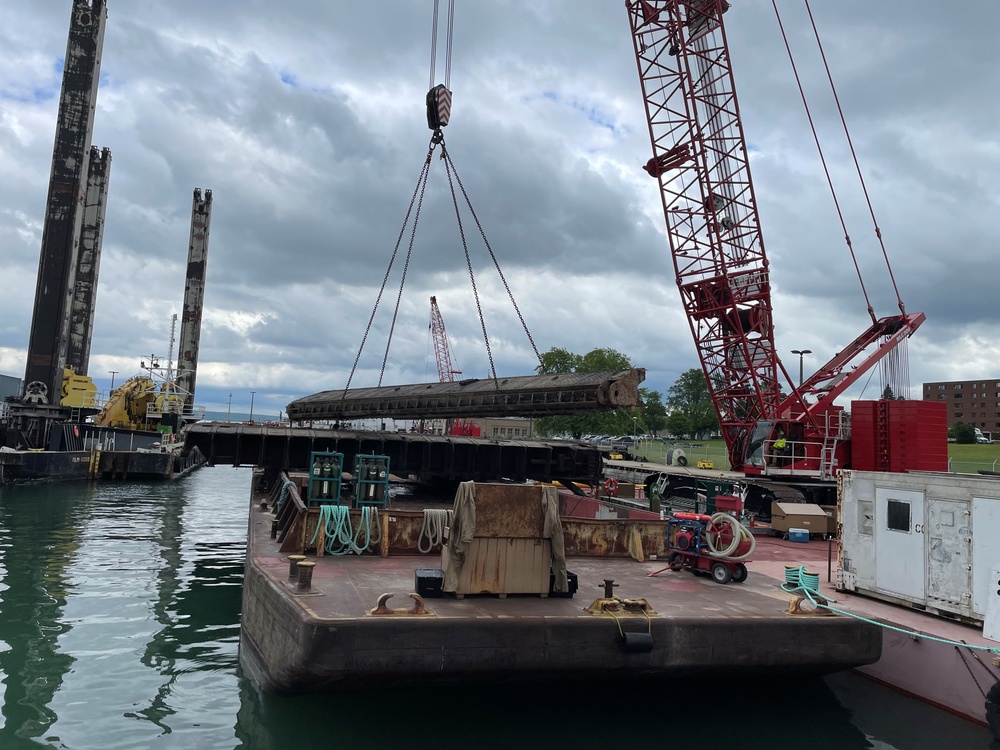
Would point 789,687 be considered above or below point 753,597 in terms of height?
below

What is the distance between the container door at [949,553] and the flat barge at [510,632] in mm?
1563

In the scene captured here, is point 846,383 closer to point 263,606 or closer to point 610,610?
point 610,610

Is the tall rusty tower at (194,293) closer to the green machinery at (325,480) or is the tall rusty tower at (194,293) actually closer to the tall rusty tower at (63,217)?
the tall rusty tower at (63,217)

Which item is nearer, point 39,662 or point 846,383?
point 39,662

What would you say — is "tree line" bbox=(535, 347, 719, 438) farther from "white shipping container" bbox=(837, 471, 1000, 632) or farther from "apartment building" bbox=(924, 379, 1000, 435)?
"white shipping container" bbox=(837, 471, 1000, 632)

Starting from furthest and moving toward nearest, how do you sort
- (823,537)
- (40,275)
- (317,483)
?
(40,275)
(823,537)
(317,483)

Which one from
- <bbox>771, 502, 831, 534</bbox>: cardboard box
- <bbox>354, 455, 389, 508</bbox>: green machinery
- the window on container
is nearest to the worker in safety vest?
<bbox>771, 502, 831, 534</bbox>: cardboard box

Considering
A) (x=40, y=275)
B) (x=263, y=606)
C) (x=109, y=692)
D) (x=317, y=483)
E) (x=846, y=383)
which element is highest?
(x=40, y=275)

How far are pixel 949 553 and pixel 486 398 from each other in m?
15.0

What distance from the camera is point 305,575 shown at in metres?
9.03

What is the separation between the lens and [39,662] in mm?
10781

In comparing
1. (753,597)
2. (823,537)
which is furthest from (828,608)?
(823,537)

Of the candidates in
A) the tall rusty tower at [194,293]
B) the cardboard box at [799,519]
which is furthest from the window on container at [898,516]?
the tall rusty tower at [194,293]

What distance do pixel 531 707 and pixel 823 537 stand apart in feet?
47.4
